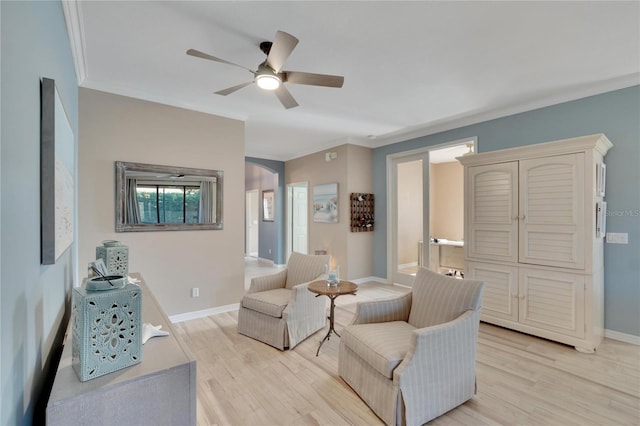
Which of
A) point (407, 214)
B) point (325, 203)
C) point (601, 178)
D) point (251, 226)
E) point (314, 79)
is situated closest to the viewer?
point (314, 79)

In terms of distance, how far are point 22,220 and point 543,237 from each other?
3892mm

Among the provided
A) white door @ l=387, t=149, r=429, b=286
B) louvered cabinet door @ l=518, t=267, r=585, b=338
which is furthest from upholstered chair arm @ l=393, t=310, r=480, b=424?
white door @ l=387, t=149, r=429, b=286

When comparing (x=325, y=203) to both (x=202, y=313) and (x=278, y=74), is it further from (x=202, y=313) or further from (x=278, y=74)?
(x=278, y=74)

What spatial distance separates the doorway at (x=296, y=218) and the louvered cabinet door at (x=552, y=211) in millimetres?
4632

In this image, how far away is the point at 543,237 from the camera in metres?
3.08

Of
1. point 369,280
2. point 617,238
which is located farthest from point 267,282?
point 617,238

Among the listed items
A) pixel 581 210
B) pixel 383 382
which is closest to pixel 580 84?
pixel 581 210

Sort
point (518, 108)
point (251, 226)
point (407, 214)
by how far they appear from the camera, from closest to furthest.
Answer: point (518, 108) < point (407, 214) < point (251, 226)

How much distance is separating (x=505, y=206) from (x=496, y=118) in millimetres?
1355

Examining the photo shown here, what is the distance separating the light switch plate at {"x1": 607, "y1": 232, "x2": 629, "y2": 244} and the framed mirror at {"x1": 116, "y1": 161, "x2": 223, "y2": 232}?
14.4ft

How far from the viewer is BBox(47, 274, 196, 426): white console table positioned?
918 mm

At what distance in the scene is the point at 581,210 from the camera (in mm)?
2842

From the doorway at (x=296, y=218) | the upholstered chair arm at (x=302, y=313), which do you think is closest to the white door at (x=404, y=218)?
the doorway at (x=296, y=218)

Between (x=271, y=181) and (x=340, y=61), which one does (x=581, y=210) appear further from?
(x=271, y=181)
